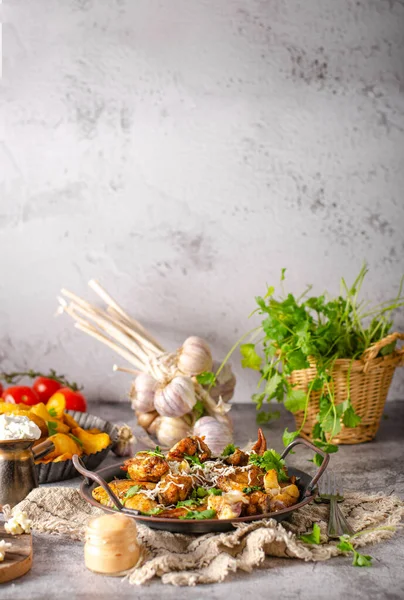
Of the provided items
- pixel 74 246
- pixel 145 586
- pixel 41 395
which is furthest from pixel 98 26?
pixel 145 586

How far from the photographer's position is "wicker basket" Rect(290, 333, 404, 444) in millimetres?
1968

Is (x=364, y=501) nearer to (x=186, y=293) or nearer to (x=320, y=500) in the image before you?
(x=320, y=500)

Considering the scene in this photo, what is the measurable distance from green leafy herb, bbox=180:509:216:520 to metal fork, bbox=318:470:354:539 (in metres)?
0.23

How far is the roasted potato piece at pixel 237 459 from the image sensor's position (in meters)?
1.48

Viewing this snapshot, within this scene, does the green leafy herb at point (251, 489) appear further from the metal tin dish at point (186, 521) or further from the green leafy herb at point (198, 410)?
the green leafy herb at point (198, 410)

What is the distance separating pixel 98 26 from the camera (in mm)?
2434

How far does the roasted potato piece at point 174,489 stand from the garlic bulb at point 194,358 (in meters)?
0.67

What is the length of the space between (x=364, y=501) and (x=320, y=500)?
0.10 meters

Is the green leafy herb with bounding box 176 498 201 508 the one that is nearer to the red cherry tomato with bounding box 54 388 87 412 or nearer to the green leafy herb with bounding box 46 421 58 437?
the green leafy herb with bounding box 46 421 58 437

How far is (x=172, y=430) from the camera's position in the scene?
6.54 feet

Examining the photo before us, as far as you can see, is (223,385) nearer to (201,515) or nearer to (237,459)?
(237,459)

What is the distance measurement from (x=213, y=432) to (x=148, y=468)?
0.52 metres

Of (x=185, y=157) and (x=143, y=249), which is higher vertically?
(x=185, y=157)

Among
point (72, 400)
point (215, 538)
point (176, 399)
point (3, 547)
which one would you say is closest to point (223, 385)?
point (176, 399)
